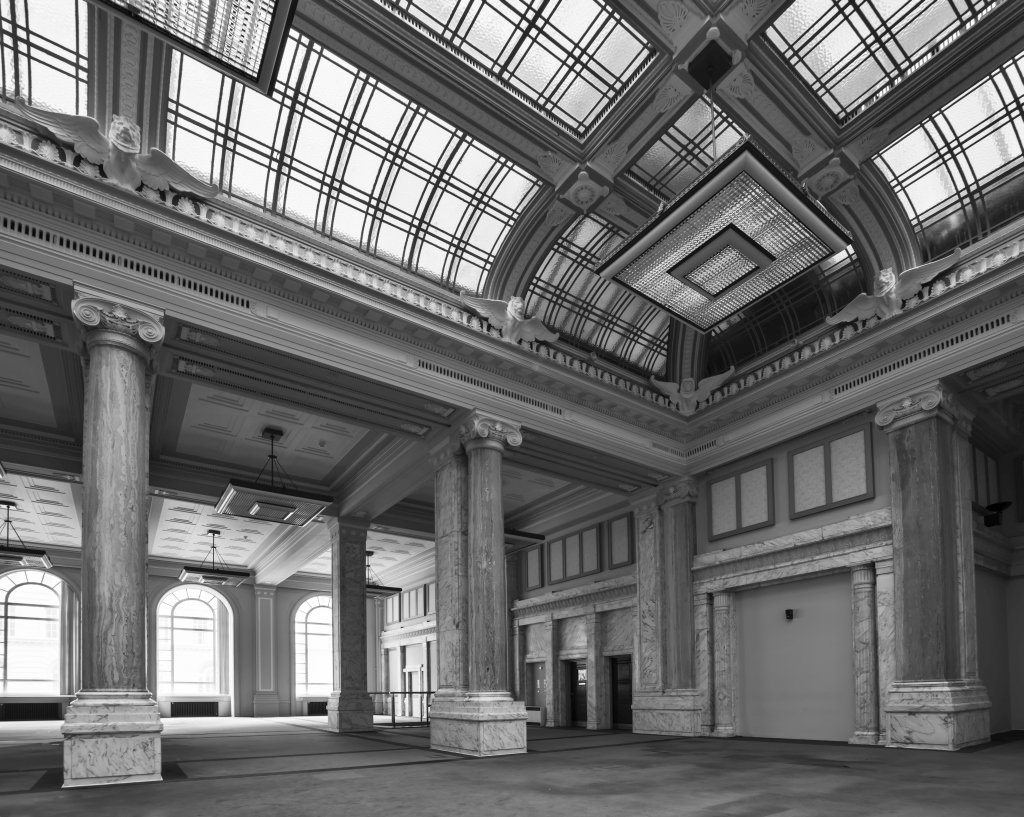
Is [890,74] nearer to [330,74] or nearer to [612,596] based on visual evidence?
[330,74]

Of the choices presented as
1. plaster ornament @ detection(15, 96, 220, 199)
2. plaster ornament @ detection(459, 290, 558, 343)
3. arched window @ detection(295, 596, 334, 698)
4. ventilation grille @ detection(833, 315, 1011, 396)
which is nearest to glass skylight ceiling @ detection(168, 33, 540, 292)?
plaster ornament @ detection(459, 290, 558, 343)

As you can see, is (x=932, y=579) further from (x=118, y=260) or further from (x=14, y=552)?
(x=14, y=552)

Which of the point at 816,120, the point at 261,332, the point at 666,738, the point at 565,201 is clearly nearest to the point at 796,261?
the point at 816,120

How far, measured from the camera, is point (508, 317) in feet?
45.8

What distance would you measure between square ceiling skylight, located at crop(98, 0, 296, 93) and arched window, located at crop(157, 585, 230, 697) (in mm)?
28902

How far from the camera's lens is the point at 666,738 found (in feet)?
48.9

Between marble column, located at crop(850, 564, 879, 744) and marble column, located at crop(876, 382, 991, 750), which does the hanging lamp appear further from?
marble column, located at crop(876, 382, 991, 750)

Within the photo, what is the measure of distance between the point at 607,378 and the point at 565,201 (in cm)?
421

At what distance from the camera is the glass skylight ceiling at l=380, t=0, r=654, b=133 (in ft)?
32.9

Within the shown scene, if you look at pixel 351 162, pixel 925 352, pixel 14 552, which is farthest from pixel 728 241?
pixel 14 552

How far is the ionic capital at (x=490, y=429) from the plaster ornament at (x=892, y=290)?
6.24 metres

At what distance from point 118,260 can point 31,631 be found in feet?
84.1

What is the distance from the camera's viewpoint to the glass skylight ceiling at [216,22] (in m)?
7.71

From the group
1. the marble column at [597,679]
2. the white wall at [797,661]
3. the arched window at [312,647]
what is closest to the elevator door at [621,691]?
the marble column at [597,679]
